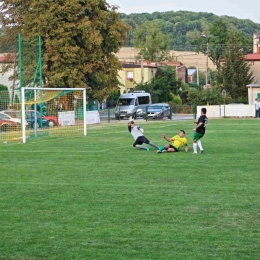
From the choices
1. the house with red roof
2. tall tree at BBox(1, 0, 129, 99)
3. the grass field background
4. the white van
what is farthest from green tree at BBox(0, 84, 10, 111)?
the house with red roof

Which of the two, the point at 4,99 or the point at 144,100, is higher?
the point at 4,99

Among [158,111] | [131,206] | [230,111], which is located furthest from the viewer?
[158,111]

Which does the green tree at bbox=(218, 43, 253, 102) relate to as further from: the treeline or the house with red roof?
the treeline

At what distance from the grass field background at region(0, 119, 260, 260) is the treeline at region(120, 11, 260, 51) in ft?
459

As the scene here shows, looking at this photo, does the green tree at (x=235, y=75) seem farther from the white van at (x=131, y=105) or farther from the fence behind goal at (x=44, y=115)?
the fence behind goal at (x=44, y=115)

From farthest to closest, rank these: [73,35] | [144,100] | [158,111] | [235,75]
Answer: [235,75] < [144,100] < [158,111] < [73,35]

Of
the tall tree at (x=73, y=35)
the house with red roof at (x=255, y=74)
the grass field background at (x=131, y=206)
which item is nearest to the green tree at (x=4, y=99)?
Answer: the tall tree at (x=73, y=35)

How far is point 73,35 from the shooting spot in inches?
1992

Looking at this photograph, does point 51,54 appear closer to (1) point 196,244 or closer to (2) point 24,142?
(2) point 24,142

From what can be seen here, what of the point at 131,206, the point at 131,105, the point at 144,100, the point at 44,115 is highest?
the point at 144,100

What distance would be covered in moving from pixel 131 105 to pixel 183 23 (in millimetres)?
113718

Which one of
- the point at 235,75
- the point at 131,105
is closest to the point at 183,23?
the point at 235,75

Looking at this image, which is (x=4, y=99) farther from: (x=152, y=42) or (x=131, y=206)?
(x=152, y=42)

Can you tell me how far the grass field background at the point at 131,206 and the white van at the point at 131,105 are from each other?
32019mm
